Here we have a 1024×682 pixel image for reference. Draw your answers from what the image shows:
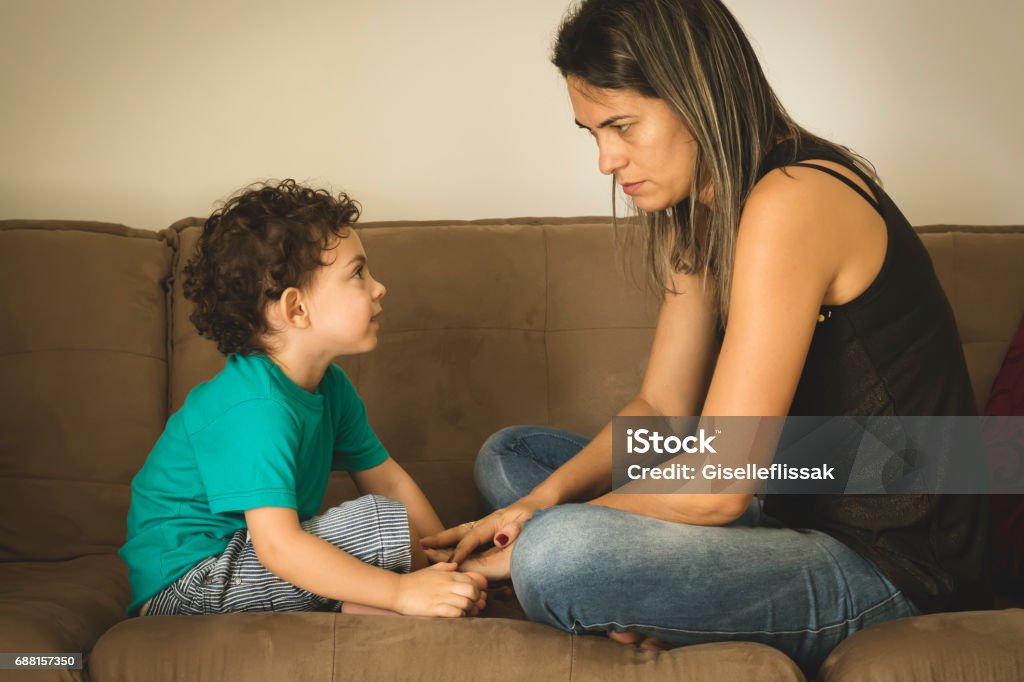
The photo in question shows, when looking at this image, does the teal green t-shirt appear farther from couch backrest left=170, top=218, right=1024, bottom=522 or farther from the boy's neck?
couch backrest left=170, top=218, right=1024, bottom=522

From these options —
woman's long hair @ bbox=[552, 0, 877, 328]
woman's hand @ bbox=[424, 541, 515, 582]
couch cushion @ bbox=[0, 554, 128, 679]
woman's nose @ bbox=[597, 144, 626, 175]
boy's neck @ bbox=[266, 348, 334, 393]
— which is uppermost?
woman's long hair @ bbox=[552, 0, 877, 328]

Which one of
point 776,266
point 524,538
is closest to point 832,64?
point 776,266

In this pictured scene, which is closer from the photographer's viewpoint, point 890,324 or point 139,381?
point 890,324

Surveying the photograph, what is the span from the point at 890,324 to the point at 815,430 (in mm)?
180

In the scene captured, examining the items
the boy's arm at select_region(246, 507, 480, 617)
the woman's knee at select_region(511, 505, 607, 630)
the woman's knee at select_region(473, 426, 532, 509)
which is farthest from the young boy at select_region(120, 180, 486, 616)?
the woman's knee at select_region(473, 426, 532, 509)

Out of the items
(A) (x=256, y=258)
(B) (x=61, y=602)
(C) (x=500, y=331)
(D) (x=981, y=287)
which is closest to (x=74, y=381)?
(B) (x=61, y=602)

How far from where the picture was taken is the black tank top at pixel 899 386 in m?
1.30

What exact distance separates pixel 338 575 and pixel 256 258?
1.61 feet

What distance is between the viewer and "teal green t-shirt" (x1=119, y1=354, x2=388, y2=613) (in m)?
1.38

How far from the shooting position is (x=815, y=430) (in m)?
1.37

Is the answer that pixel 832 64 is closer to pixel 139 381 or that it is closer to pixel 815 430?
pixel 815 430

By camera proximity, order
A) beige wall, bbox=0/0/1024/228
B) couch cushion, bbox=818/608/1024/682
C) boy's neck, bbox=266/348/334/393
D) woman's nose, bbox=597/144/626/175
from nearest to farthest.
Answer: couch cushion, bbox=818/608/1024/682 → woman's nose, bbox=597/144/626/175 → boy's neck, bbox=266/348/334/393 → beige wall, bbox=0/0/1024/228

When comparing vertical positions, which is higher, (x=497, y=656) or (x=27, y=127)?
(x=27, y=127)

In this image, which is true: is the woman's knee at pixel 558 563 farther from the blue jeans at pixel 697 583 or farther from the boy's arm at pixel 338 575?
the boy's arm at pixel 338 575
